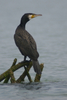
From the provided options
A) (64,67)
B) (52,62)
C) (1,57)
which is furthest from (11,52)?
(64,67)

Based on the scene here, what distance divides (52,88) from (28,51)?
1057mm

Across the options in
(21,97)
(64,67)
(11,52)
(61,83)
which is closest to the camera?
(21,97)

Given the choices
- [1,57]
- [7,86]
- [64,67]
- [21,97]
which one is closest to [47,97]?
[21,97]

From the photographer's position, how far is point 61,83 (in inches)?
388

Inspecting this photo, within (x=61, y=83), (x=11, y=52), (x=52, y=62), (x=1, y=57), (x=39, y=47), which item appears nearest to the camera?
(x=61, y=83)

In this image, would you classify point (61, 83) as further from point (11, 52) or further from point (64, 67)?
point (11, 52)

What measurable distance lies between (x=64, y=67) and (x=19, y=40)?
508cm

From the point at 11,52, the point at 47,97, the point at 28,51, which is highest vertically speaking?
the point at 11,52

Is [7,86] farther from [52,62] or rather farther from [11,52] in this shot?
[11,52]

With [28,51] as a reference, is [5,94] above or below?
below

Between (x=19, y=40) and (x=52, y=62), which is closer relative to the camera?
(x=19, y=40)

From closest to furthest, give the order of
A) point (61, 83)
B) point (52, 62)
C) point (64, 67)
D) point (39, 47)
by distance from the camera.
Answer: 1. point (61, 83)
2. point (64, 67)
3. point (52, 62)
4. point (39, 47)

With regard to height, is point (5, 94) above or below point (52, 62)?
below

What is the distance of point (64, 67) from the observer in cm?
1426
